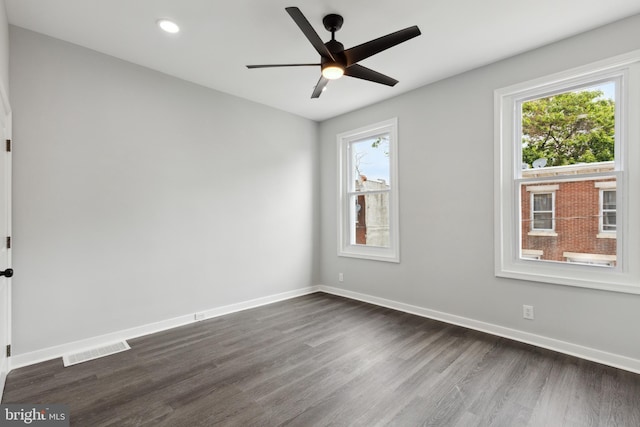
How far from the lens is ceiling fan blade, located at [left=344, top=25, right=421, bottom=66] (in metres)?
2.04

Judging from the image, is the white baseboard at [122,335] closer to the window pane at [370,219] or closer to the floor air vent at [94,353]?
the floor air vent at [94,353]

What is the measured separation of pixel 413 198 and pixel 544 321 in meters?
1.80

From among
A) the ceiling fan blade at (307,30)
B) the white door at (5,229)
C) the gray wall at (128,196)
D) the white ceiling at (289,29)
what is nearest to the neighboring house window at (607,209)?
the white ceiling at (289,29)

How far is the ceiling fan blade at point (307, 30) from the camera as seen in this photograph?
1.85 metres

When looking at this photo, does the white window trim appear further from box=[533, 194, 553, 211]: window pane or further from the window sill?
box=[533, 194, 553, 211]: window pane

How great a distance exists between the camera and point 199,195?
3.64m

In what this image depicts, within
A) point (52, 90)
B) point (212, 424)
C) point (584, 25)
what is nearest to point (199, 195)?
point (52, 90)

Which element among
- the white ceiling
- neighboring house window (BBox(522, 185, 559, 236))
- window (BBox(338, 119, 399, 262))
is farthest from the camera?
window (BBox(338, 119, 399, 262))

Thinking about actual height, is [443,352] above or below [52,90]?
below

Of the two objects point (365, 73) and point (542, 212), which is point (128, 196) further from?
point (542, 212)

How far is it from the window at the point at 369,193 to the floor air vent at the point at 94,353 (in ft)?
Answer: 9.66

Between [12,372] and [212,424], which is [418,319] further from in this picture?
[12,372]

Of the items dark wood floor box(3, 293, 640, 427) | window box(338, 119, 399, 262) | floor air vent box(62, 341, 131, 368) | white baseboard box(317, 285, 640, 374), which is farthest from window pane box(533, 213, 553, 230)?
floor air vent box(62, 341, 131, 368)

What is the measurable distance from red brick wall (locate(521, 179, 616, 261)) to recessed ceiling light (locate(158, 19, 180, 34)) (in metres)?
3.56
